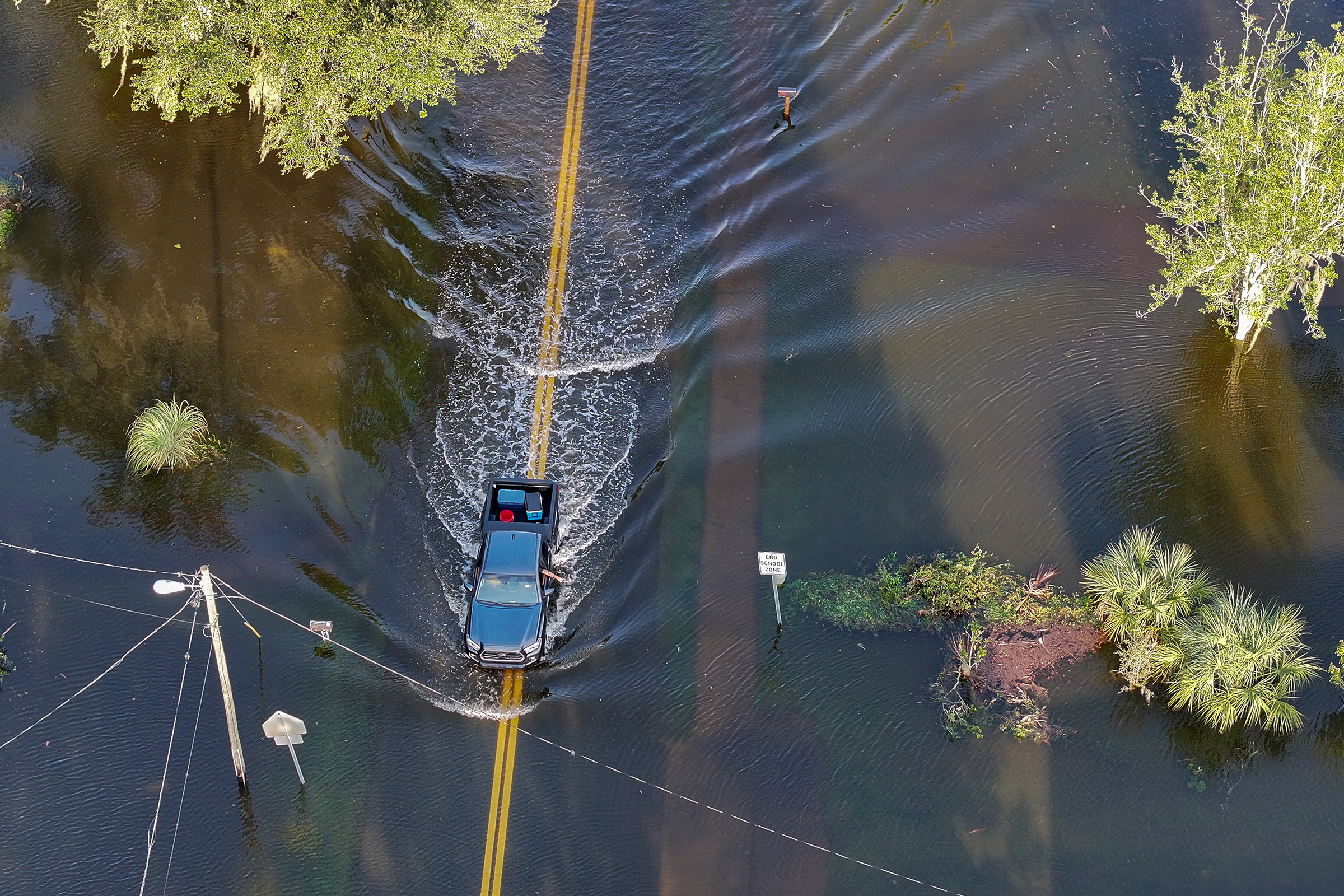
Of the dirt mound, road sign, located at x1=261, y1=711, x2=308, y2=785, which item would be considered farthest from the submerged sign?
road sign, located at x1=261, y1=711, x2=308, y2=785

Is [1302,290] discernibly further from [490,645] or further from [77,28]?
[77,28]

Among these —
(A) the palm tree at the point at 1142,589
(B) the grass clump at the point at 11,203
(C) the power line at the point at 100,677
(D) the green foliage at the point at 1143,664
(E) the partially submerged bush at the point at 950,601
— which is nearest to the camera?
(C) the power line at the point at 100,677

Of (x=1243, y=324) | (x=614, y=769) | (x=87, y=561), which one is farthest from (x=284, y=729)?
(x=1243, y=324)

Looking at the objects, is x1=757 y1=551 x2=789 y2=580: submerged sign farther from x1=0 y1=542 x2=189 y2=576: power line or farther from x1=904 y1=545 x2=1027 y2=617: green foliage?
x1=0 y1=542 x2=189 y2=576: power line

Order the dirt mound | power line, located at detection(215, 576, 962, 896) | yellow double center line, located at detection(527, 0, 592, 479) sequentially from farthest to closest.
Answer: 1. yellow double center line, located at detection(527, 0, 592, 479)
2. the dirt mound
3. power line, located at detection(215, 576, 962, 896)

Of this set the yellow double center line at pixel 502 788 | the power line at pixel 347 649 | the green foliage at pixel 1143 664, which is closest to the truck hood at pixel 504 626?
the yellow double center line at pixel 502 788

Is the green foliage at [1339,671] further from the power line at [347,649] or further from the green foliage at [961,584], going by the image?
the power line at [347,649]

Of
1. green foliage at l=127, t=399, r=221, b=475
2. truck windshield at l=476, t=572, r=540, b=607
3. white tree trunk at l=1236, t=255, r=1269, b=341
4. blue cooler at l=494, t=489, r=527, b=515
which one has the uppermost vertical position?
white tree trunk at l=1236, t=255, r=1269, b=341
